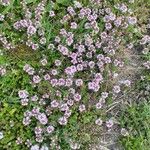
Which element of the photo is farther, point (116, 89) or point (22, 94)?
point (116, 89)

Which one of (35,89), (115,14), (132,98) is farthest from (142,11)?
(35,89)

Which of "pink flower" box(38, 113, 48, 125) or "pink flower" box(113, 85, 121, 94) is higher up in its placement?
"pink flower" box(113, 85, 121, 94)

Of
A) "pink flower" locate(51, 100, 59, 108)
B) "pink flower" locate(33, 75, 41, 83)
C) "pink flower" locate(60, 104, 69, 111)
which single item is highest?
"pink flower" locate(33, 75, 41, 83)

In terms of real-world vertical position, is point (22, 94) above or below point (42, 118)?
above

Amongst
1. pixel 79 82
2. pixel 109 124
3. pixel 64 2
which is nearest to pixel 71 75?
pixel 79 82

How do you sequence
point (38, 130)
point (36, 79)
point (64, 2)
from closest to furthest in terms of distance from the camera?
point (38, 130)
point (36, 79)
point (64, 2)

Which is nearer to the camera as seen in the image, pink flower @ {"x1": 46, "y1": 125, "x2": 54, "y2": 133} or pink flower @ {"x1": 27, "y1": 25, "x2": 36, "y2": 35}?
pink flower @ {"x1": 46, "y1": 125, "x2": 54, "y2": 133}

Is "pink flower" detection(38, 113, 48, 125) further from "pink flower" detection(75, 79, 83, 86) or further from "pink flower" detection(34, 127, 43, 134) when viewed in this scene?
"pink flower" detection(75, 79, 83, 86)

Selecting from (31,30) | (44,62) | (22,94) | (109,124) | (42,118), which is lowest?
(109,124)

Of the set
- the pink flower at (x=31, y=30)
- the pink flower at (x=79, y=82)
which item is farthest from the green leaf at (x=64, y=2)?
the pink flower at (x=79, y=82)

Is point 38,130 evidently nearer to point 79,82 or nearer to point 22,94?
point 22,94

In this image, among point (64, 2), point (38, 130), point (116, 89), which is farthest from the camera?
point (64, 2)

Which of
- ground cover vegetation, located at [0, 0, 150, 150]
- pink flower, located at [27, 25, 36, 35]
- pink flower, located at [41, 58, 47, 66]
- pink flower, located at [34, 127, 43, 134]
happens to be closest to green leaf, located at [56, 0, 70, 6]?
ground cover vegetation, located at [0, 0, 150, 150]
